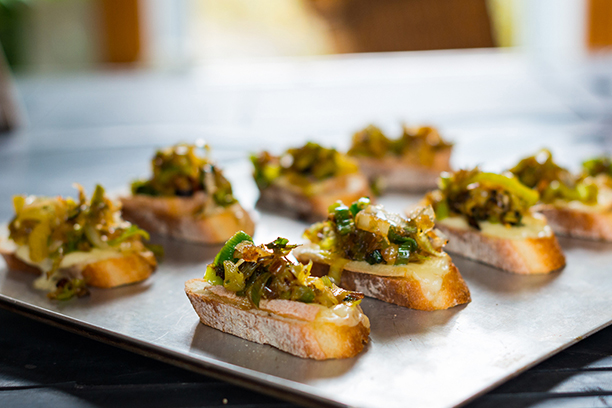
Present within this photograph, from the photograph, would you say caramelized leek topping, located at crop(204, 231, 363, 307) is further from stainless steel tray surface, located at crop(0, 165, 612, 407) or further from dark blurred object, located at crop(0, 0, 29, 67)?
dark blurred object, located at crop(0, 0, 29, 67)

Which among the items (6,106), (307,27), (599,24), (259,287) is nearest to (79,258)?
(259,287)

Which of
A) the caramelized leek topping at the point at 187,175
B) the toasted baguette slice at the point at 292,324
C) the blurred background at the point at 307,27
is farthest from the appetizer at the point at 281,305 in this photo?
the blurred background at the point at 307,27

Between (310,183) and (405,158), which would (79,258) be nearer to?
(310,183)

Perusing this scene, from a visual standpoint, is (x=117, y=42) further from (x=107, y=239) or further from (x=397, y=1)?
(x=107, y=239)

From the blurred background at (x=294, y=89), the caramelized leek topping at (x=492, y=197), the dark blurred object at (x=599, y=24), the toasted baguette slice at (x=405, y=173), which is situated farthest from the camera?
the dark blurred object at (x=599, y=24)

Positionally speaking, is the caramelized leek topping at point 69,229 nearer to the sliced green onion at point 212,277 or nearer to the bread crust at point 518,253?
the sliced green onion at point 212,277

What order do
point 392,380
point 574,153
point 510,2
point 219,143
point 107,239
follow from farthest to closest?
point 510,2 → point 219,143 → point 574,153 → point 107,239 → point 392,380

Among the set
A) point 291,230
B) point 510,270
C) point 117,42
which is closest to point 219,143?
point 291,230
